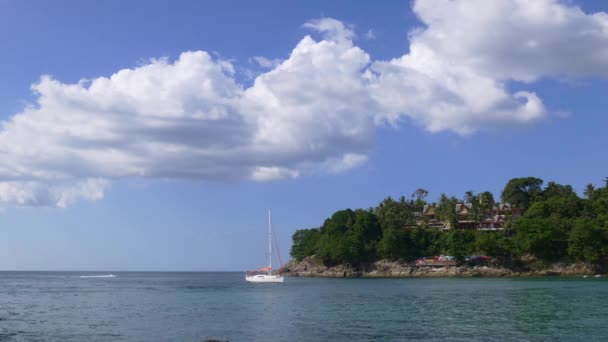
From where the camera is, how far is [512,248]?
143m

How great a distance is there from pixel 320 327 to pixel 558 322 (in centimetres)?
1958

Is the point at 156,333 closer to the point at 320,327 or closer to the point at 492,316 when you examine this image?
the point at 320,327

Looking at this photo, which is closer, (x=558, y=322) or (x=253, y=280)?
(x=558, y=322)

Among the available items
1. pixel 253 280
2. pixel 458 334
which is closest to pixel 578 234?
pixel 253 280

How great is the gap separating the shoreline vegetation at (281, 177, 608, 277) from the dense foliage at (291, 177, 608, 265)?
0.25 m

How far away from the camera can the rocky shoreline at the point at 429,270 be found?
13675cm

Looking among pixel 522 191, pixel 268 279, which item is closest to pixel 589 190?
pixel 522 191

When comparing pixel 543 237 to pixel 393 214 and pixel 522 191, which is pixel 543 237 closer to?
pixel 522 191

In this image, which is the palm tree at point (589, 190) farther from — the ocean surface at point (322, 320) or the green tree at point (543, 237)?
the ocean surface at point (322, 320)

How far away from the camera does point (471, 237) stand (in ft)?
500

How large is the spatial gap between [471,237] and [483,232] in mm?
4247

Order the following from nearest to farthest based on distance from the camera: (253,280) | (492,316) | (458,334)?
(458,334), (492,316), (253,280)

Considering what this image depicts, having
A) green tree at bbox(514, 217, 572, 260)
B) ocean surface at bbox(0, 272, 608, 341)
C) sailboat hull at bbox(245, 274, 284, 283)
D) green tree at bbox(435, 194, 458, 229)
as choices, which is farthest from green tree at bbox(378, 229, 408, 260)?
ocean surface at bbox(0, 272, 608, 341)

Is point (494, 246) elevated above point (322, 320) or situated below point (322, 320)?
above
